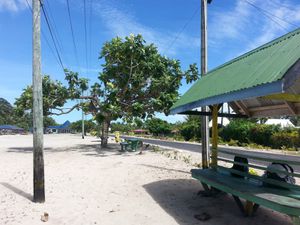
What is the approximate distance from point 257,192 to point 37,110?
5.49 meters

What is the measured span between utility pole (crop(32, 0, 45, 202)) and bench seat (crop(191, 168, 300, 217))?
154 inches

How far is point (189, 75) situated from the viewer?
981 inches

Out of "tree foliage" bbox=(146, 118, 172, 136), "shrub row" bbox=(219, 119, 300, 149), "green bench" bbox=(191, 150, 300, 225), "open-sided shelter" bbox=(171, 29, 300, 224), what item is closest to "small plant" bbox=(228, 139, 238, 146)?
"shrub row" bbox=(219, 119, 300, 149)

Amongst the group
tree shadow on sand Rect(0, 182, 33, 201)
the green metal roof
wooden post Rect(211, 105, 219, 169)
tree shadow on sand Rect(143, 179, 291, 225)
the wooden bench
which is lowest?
tree shadow on sand Rect(143, 179, 291, 225)

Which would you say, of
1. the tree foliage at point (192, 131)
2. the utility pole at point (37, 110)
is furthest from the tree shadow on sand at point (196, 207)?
the tree foliage at point (192, 131)

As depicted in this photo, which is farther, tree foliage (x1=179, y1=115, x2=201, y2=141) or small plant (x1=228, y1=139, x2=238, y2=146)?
tree foliage (x1=179, y1=115, x2=201, y2=141)

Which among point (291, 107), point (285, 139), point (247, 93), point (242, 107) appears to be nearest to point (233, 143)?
point (285, 139)

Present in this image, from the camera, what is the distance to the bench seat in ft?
17.2

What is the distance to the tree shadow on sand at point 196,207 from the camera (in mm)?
7039

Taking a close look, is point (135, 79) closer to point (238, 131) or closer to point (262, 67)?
point (262, 67)

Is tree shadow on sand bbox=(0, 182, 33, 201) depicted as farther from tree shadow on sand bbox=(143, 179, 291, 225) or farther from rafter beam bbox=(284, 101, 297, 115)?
rafter beam bbox=(284, 101, 297, 115)

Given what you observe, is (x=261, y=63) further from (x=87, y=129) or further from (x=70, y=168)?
(x=87, y=129)

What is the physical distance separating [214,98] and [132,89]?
17.8m

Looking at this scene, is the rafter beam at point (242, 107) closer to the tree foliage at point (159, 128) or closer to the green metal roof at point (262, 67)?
the green metal roof at point (262, 67)
